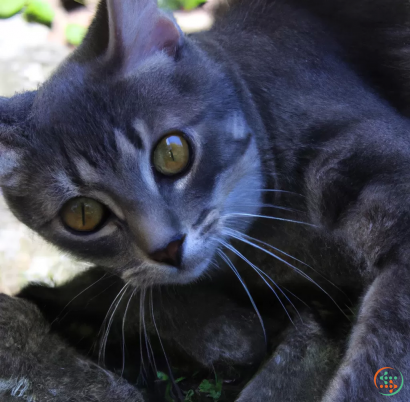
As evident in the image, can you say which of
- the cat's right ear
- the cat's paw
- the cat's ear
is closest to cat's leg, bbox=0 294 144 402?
the cat's paw

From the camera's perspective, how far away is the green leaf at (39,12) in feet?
6.57

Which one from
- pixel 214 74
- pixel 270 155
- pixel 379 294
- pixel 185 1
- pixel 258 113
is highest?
pixel 185 1

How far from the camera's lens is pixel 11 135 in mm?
987

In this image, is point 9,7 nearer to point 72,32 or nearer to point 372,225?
point 72,32

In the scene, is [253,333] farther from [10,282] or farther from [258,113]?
[10,282]

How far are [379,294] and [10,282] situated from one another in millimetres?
1143

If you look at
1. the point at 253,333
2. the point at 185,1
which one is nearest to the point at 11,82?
the point at 185,1

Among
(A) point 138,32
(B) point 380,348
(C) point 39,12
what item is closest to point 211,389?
(B) point 380,348

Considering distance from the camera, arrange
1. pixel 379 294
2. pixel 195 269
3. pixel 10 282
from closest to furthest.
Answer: pixel 379 294
pixel 195 269
pixel 10 282

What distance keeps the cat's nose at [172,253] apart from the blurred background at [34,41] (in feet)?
2.51

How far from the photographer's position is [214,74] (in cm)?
110

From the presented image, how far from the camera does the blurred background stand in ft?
5.29

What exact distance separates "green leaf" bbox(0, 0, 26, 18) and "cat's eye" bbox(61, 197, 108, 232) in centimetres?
140

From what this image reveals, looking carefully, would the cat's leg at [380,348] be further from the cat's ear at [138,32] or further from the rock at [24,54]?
the rock at [24,54]
